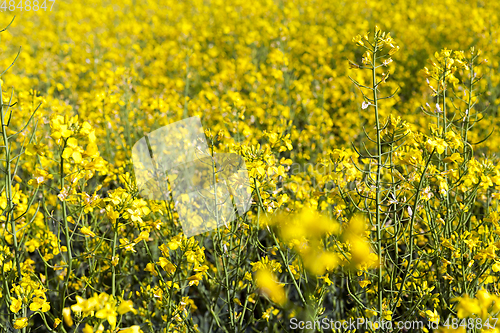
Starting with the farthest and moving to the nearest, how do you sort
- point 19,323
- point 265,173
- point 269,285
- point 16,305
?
point 269,285, point 265,173, point 16,305, point 19,323

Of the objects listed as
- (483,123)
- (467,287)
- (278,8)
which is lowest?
(467,287)

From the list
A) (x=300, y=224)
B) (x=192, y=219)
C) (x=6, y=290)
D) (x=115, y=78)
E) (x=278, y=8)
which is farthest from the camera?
(x=278, y=8)

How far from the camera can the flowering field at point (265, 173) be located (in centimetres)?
176

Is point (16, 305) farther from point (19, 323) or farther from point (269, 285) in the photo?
point (269, 285)

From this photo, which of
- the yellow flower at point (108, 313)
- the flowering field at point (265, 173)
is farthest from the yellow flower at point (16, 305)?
the yellow flower at point (108, 313)

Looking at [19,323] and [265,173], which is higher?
[265,173]

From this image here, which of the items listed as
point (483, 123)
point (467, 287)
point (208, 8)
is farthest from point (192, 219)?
point (208, 8)

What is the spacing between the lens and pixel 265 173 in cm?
196

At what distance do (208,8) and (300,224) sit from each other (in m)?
9.32

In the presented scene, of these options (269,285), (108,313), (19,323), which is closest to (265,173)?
(269,285)

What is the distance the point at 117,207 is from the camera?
1.67m

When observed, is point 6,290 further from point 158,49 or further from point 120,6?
point 120,6

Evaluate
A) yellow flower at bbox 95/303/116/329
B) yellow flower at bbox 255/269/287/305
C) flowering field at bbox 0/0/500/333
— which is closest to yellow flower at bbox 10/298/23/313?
flowering field at bbox 0/0/500/333

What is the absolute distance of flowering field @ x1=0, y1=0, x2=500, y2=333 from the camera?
176cm
